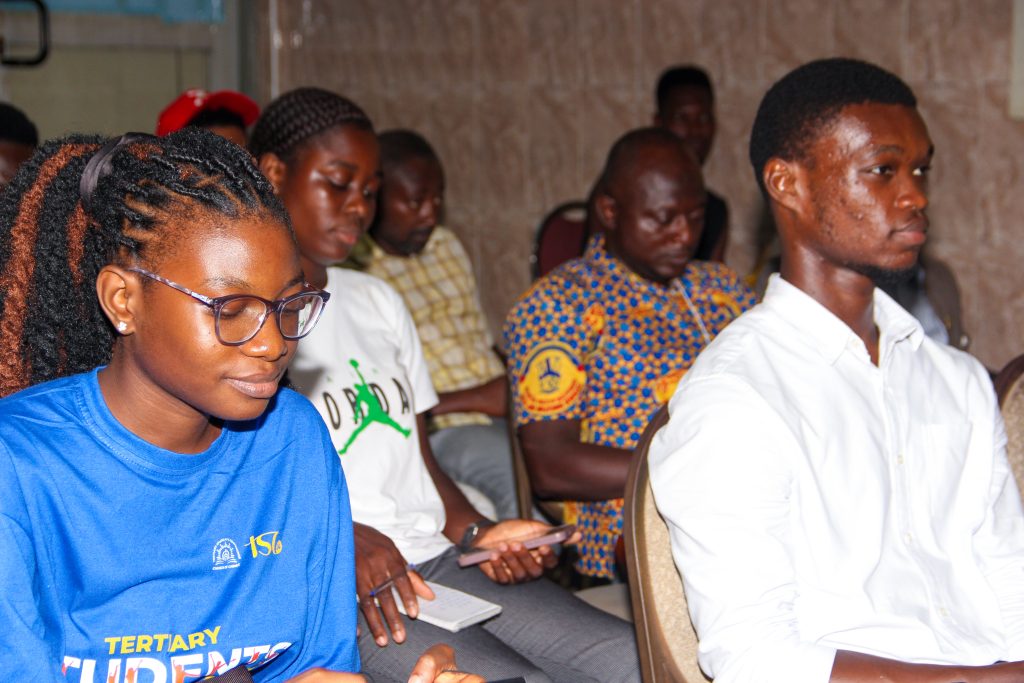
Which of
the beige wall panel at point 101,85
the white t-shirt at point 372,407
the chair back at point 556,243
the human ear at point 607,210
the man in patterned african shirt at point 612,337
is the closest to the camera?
the white t-shirt at point 372,407

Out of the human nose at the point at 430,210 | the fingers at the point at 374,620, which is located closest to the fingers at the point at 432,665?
the fingers at the point at 374,620

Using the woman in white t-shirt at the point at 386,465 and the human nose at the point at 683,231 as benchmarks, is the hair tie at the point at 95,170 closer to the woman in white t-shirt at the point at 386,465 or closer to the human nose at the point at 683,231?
the woman in white t-shirt at the point at 386,465

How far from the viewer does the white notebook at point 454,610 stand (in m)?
1.92

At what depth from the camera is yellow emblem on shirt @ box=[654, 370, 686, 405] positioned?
2.49 m

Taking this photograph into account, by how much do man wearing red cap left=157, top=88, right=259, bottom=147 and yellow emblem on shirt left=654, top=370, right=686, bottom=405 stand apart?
1207 millimetres

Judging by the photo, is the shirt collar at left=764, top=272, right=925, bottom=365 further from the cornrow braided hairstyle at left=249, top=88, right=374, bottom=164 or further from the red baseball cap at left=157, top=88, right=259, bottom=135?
the red baseball cap at left=157, top=88, right=259, bottom=135

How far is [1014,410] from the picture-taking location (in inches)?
80.4

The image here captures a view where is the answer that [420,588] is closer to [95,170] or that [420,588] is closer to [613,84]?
[95,170]

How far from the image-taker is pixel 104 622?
1.30 metres

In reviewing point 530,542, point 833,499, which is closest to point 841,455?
point 833,499

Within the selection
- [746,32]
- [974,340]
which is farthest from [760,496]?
[746,32]

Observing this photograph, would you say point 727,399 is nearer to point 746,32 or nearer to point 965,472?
point 965,472

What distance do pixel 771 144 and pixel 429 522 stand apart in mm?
957

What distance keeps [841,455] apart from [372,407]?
0.94m
